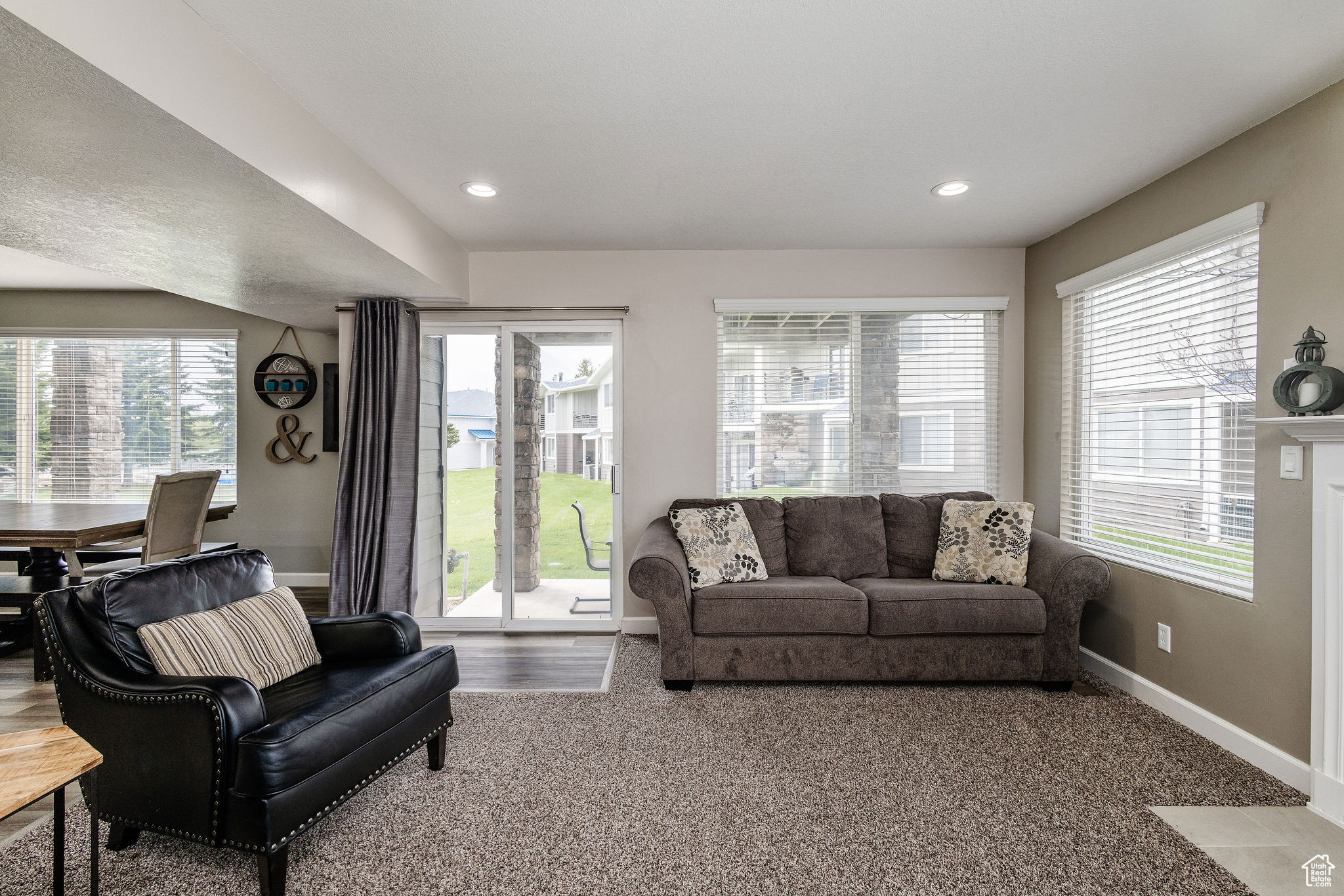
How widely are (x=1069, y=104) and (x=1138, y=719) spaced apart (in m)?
2.63

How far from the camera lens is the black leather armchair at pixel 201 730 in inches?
62.4

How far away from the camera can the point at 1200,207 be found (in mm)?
2641

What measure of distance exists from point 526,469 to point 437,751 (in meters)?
2.05

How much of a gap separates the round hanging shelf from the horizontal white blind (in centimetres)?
356

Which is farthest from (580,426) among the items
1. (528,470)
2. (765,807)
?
(765,807)

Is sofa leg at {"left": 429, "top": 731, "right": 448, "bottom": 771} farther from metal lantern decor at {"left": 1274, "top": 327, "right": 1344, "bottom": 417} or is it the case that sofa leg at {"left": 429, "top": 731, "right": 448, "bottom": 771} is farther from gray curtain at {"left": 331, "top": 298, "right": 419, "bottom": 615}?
metal lantern decor at {"left": 1274, "top": 327, "right": 1344, "bottom": 417}

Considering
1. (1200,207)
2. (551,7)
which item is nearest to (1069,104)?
(1200,207)

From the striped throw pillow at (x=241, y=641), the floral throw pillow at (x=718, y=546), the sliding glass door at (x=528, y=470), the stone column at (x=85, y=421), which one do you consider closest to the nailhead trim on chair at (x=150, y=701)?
the striped throw pillow at (x=241, y=641)

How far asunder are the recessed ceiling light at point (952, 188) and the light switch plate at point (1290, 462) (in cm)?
169

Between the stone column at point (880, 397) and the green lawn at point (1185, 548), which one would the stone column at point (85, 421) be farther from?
the green lawn at point (1185, 548)

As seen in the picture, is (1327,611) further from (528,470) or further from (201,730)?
(528,470)

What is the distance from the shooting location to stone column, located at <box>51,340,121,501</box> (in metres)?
4.98

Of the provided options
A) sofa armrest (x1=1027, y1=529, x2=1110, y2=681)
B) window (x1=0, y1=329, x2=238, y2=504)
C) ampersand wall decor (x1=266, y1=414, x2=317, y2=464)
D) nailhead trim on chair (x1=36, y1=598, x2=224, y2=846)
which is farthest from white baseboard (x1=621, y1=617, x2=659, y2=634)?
window (x1=0, y1=329, x2=238, y2=504)

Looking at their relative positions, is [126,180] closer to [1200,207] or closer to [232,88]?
[232,88]
